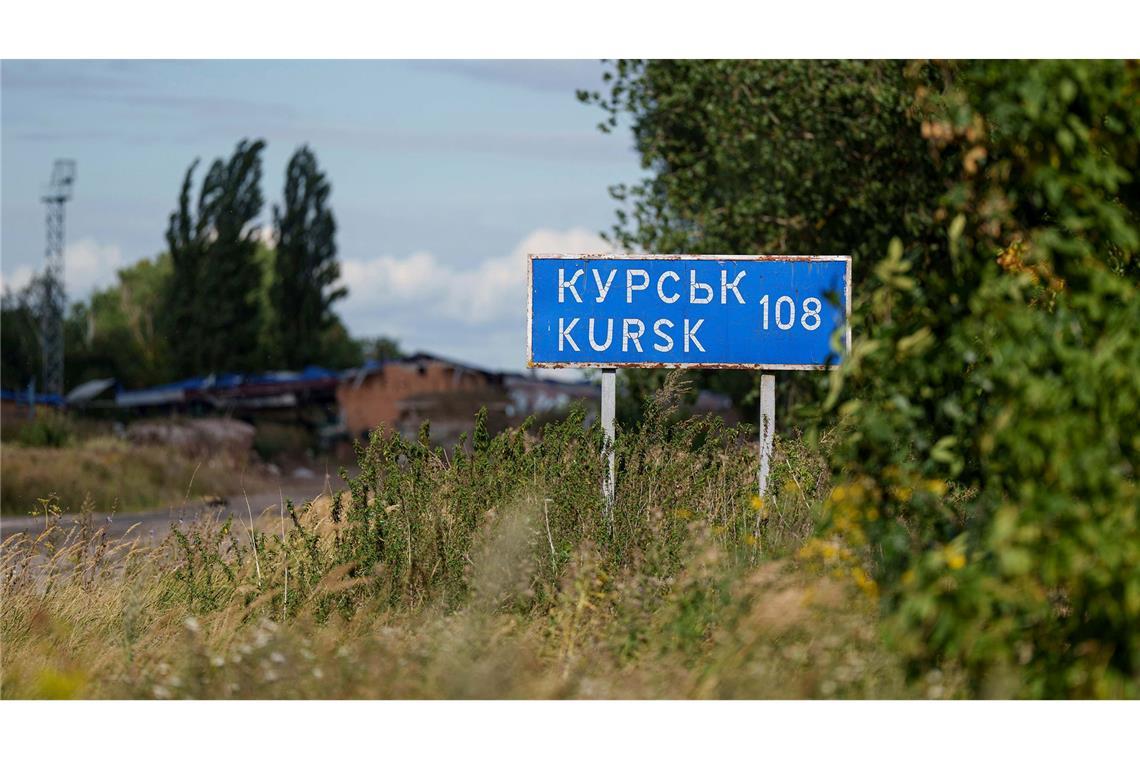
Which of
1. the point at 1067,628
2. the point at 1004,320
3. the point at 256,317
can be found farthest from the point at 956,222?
the point at 256,317

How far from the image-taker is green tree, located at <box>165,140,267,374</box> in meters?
49.0

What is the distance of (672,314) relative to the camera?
29.7 ft

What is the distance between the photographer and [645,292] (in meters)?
9.02

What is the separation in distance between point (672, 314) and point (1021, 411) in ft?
14.2

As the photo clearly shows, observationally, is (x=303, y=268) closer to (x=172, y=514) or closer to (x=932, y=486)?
(x=172, y=514)

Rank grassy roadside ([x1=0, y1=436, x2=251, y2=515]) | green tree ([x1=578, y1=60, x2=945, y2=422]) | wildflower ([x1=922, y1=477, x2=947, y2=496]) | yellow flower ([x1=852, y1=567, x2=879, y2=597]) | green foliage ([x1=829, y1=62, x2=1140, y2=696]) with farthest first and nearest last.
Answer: grassy roadside ([x1=0, y1=436, x2=251, y2=515])
green tree ([x1=578, y1=60, x2=945, y2=422])
yellow flower ([x1=852, y1=567, x2=879, y2=597])
wildflower ([x1=922, y1=477, x2=947, y2=496])
green foliage ([x1=829, y1=62, x2=1140, y2=696])

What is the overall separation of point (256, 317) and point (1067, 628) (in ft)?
155

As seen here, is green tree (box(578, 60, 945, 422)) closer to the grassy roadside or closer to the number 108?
the number 108

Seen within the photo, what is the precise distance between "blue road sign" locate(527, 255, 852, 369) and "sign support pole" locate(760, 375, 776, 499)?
26 centimetres

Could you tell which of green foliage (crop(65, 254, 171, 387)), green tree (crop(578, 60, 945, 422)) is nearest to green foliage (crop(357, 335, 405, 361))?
green foliage (crop(65, 254, 171, 387))

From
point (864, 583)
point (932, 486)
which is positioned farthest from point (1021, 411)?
point (864, 583)

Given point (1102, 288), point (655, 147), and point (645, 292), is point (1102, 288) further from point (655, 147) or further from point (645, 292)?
point (655, 147)

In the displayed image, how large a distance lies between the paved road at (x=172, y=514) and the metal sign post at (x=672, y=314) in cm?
374

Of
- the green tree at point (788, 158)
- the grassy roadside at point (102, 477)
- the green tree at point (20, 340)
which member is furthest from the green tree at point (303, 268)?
the green tree at point (788, 158)
